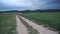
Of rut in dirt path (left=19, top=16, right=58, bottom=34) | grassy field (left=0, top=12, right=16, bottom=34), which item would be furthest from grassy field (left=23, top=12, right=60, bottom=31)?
grassy field (left=0, top=12, right=16, bottom=34)

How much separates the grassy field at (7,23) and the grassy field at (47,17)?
215 mm

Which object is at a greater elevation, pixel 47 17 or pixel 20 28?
pixel 47 17

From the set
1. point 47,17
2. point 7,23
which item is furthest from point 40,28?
point 7,23

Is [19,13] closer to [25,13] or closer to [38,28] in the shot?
[25,13]

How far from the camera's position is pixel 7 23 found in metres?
2.29

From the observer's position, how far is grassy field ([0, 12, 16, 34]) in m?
2.25

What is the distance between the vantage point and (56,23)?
2.29m

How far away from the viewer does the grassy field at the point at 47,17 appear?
7.51ft

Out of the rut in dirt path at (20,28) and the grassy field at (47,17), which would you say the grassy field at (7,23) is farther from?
the grassy field at (47,17)

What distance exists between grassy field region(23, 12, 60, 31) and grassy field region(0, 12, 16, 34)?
0.22 m

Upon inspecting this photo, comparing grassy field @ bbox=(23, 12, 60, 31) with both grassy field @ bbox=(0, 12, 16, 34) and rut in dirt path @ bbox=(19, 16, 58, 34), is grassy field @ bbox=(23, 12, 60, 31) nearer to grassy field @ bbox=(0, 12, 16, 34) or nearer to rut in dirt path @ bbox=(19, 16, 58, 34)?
rut in dirt path @ bbox=(19, 16, 58, 34)

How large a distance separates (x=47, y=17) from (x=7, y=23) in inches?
23.3

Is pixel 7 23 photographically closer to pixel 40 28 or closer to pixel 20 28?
pixel 20 28

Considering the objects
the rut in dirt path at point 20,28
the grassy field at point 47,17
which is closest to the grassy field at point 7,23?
the rut in dirt path at point 20,28
